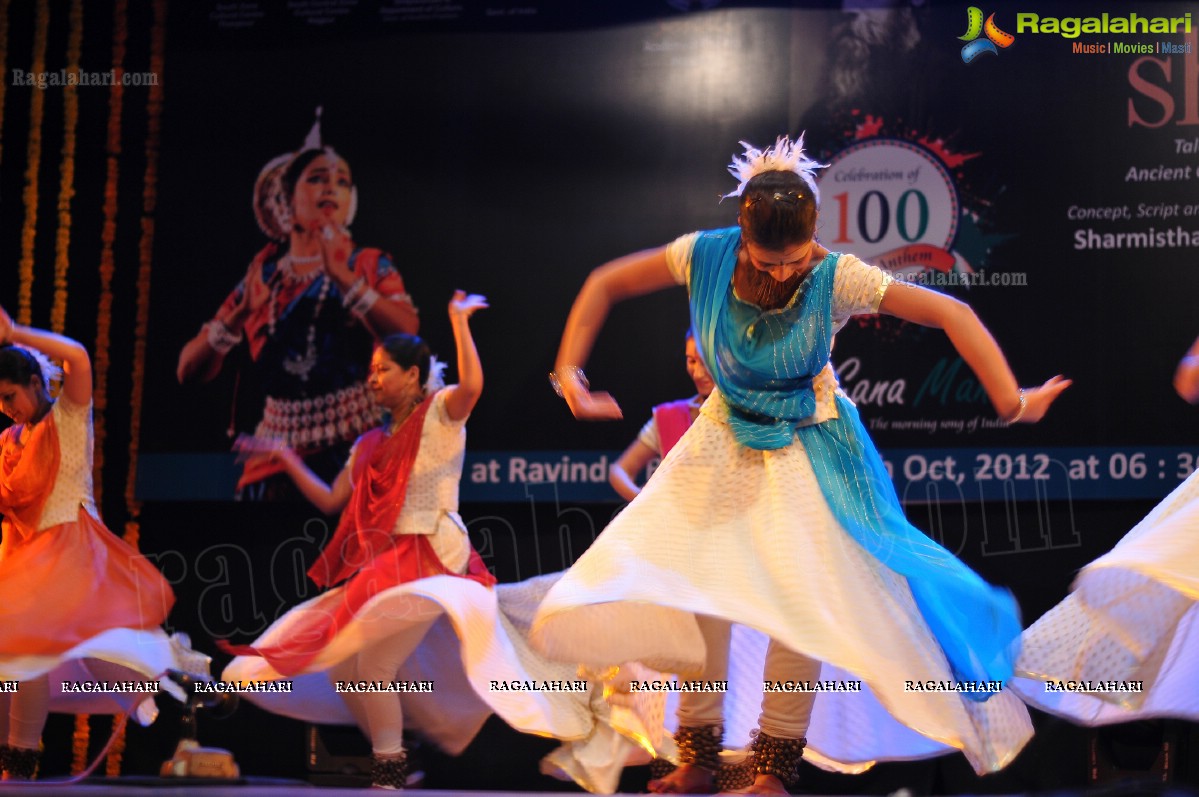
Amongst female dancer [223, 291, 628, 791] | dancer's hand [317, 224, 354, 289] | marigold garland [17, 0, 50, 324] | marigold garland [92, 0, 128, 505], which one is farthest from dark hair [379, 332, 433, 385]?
marigold garland [17, 0, 50, 324]

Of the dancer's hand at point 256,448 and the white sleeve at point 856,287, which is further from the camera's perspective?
the dancer's hand at point 256,448

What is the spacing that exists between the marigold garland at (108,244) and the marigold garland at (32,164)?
0.35m

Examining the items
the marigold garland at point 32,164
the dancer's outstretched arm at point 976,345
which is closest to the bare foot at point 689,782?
the dancer's outstretched arm at point 976,345

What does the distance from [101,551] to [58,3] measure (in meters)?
2.78

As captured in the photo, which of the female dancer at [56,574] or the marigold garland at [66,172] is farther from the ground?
the marigold garland at [66,172]

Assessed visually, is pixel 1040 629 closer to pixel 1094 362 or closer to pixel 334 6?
pixel 1094 362

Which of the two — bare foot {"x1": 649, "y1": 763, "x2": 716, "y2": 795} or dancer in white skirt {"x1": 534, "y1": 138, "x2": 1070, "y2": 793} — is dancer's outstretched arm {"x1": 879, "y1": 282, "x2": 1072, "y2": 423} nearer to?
dancer in white skirt {"x1": 534, "y1": 138, "x2": 1070, "y2": 793}

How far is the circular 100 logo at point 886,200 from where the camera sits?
4.77m

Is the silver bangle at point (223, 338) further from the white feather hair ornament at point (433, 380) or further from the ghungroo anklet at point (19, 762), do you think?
the ghungroo anklet at point (19, 762)

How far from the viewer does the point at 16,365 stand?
165 inches

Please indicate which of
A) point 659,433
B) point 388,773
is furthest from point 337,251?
point 388,773

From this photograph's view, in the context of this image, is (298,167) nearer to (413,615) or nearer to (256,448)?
(256,448)

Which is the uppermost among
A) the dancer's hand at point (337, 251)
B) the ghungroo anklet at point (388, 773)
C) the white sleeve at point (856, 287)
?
the dancer's hand at point (337, 251)

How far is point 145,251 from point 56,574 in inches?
68.9
